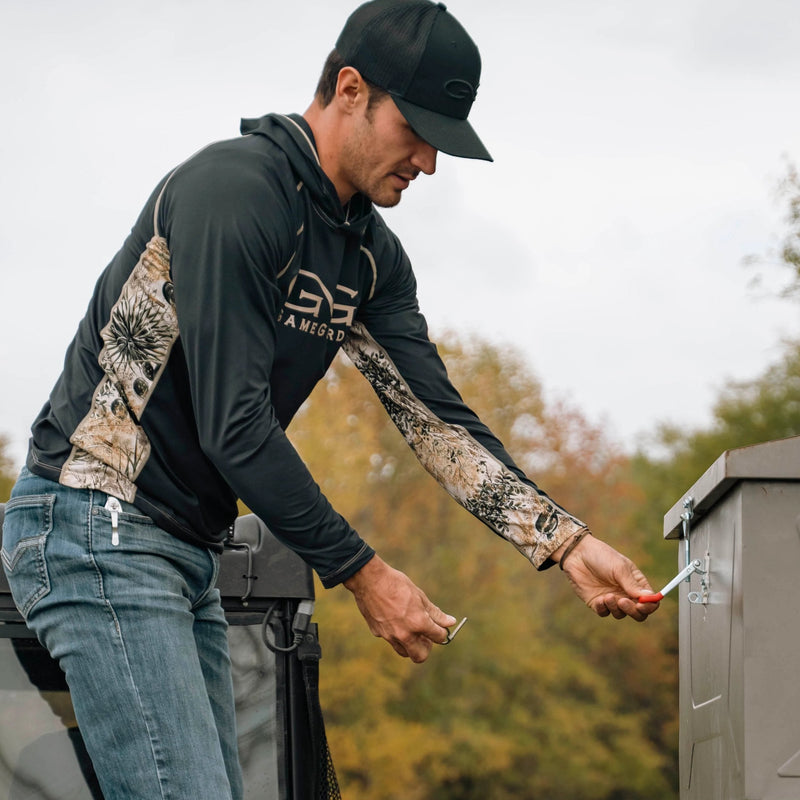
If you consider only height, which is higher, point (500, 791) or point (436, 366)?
point (436, 366)

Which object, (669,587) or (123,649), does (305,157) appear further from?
(669,587)

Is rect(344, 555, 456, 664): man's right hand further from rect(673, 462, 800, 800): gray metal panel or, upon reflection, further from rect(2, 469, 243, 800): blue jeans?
rect(673, 462, 800, 800): gray metal panel

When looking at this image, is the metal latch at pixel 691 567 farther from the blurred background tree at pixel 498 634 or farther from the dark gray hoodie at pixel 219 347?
the blurred background tree at pixel 498 634

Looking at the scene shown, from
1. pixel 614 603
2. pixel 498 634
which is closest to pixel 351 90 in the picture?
pixel 614 603

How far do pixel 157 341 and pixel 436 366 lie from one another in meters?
0.88

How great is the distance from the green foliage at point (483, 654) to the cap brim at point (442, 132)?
889 inches

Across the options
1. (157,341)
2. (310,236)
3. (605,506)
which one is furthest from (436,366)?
(605,506)

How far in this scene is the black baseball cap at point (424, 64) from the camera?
7.27 feet

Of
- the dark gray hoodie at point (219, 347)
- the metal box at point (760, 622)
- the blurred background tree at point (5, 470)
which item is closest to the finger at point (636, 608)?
the metal box at point (760, 622)

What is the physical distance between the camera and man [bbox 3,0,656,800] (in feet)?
6.66

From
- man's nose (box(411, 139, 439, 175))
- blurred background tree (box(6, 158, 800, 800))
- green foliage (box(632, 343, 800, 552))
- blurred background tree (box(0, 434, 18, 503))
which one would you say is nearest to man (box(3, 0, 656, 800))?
man's nose (box(411, 139, 439, 175))

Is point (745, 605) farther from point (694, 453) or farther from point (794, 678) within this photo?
point (694, 453)

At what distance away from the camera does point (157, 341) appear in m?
2.16

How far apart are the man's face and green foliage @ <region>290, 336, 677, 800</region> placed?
73.8 feet
